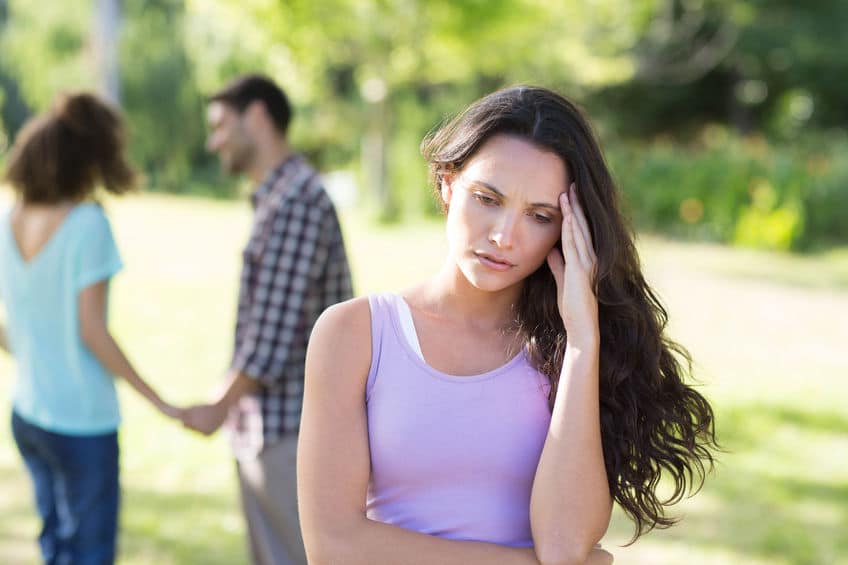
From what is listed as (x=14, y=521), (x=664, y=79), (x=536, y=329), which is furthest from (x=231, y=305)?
(x=664, y=79)

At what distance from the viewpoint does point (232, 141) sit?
11.3 feet

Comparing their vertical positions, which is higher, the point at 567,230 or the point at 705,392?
the point at 567,230

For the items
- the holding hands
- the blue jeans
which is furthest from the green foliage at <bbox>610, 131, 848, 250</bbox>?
the blue jeans

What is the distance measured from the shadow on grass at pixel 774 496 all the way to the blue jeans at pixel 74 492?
2492mm

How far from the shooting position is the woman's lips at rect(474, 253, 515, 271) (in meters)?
1.70

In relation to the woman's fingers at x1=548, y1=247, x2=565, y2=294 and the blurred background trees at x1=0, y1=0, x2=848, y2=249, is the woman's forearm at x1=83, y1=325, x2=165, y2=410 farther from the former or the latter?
the blurred background trees at x1=0, y1=0, x2=848, y2=249

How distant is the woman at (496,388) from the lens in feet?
5.42

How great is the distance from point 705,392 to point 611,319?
17.7 feet

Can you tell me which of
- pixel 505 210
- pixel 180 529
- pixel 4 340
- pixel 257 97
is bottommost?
pixel 180 529

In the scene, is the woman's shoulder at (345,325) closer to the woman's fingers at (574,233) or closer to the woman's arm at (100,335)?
the woman's fingers at (574,233)

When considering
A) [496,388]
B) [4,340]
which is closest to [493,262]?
→ [496,388]

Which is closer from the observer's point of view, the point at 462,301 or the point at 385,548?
the point at 385,548

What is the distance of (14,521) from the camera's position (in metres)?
4.77

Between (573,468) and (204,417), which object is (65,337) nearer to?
(204,417)
